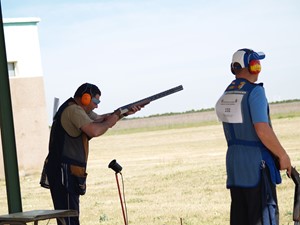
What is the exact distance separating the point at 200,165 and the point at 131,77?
602 cm

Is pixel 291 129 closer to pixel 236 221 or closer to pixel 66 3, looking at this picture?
pixel 66 3

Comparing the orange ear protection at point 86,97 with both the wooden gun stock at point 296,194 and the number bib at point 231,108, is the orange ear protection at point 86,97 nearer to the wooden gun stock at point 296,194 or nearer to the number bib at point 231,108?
the number bib at point 231,108

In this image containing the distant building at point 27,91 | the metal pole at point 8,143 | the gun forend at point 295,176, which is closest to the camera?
the gun forend at point 295,176

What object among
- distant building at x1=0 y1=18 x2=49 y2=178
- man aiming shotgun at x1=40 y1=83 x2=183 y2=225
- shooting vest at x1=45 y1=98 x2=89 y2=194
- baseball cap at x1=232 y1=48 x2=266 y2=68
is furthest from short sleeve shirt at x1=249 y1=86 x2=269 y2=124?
distant building at x1=0 y1=18 x2=49 y2=178

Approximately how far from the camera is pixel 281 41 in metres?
15.4

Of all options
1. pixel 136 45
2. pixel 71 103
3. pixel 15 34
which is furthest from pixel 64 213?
pixel 136 45

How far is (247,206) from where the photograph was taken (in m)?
4.25

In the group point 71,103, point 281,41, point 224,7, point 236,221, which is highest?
point 224,7

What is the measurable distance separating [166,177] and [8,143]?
26.8 feet

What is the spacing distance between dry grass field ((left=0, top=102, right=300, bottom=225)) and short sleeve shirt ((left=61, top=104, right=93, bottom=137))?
124 centimetres

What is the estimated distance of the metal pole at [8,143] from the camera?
210 inches

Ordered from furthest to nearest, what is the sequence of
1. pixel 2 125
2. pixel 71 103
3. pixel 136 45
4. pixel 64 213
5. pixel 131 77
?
pixel 136 45, pixel 131 77, pixel 2 125, pixel 71 103, pixel 64 213

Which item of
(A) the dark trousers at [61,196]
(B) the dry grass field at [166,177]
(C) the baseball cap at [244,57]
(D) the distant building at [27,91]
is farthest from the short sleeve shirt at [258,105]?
(D) the distant building at [27,91]

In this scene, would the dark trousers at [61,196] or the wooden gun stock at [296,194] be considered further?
the dark trousers at [61,196]
